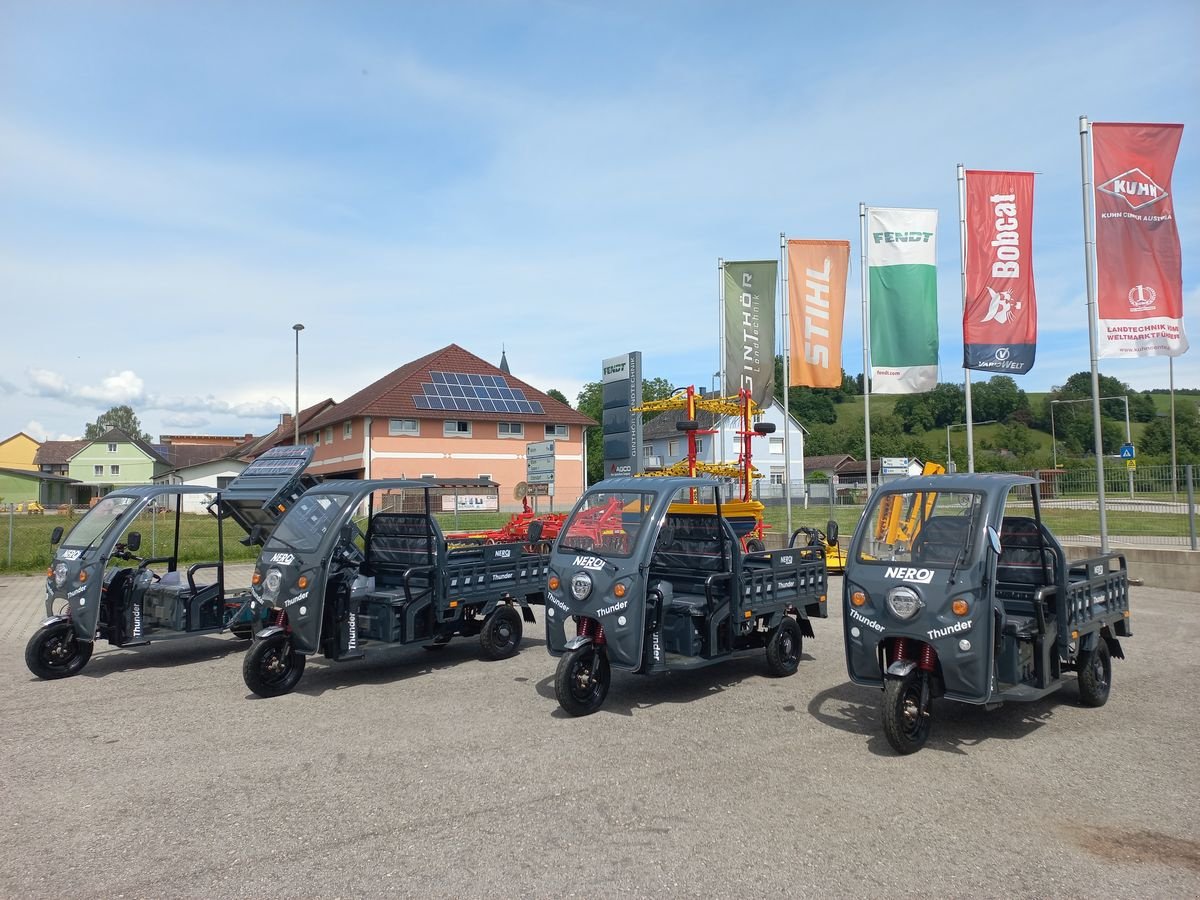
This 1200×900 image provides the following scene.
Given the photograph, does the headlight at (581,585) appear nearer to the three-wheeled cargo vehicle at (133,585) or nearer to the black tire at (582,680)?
the black tire at (582,680)

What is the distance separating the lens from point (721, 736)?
6.30 m

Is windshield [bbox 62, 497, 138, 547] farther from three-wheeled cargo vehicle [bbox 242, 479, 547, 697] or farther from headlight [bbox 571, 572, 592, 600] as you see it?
headlight [bbox 571, 572, 592, 600]

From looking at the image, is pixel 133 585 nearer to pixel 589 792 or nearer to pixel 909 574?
pixel 589 792

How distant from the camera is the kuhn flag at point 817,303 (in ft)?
57.7

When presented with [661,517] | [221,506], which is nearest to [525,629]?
[221,506]

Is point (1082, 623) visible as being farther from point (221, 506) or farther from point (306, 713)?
point (221, 506)

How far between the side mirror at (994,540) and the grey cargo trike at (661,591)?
2346 mm

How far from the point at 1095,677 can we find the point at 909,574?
228 cm

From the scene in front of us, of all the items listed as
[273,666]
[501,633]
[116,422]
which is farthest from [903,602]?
[116,422]

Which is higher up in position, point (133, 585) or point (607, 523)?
point (607, 523)

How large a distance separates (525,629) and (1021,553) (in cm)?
639

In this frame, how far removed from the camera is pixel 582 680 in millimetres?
6832

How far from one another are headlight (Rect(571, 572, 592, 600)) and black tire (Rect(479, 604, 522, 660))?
7.94ft

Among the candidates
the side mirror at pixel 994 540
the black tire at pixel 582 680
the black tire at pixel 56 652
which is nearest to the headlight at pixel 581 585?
the black tire at pixel 582 680
